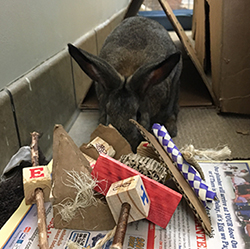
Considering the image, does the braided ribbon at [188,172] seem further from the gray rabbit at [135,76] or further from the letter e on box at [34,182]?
the gray rabbit at [135,76]

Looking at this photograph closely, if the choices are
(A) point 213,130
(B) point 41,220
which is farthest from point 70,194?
(A) point 213,130

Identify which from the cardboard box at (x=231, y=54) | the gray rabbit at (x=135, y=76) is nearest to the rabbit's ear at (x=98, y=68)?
the gray rabbit at (x=135, y=76)

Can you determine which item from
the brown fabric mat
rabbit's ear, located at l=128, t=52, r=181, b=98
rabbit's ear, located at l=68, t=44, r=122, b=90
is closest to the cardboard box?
the brown fabric mat

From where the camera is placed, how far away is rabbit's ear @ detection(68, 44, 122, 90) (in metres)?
1.17

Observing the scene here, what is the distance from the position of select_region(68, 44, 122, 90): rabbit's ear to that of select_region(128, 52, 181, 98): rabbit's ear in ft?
0.24

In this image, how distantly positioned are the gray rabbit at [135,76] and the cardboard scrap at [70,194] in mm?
496

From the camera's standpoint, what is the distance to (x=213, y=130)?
154cm

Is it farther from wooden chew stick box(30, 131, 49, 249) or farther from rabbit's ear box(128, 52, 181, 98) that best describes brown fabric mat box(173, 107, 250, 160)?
wooden chew stick box(30, 131, 49, 249)

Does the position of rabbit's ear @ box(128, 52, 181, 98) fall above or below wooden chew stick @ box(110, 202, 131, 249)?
below

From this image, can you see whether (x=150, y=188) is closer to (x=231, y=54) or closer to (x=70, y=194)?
(x=70, y=194)

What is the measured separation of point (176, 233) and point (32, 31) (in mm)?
965

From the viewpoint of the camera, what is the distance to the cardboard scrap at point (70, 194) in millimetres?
697

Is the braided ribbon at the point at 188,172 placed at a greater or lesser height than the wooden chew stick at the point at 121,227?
lesser

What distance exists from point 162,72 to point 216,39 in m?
0.51
